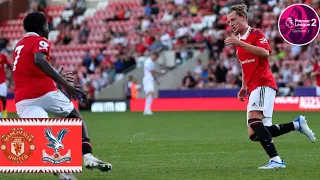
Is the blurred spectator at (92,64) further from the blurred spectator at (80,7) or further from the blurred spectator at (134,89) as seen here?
the blurred spectator at (80,7)

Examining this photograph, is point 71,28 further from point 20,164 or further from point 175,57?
point 20,164

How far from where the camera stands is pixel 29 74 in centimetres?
1123

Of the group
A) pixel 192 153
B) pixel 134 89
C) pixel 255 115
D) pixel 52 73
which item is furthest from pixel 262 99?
pixel 134 89

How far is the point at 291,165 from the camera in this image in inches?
510

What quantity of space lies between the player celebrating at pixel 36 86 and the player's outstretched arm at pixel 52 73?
14 centimetres

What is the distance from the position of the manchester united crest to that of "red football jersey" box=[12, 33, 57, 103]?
60cm

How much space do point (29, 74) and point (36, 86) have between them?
192 mm

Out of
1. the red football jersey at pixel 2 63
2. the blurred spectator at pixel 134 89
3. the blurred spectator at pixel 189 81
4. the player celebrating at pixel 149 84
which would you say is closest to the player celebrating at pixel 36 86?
the red football jersey at pixel 2 63

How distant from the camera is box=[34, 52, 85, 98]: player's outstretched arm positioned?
10773 mm

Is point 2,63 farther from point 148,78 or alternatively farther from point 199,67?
point 199,67

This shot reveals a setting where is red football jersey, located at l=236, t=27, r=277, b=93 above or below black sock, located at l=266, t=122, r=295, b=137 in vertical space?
above

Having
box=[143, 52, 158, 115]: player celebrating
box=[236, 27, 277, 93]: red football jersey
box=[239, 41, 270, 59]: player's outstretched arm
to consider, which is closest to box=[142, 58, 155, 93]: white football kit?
box=[143, 52, 158, 115]: player celebrating

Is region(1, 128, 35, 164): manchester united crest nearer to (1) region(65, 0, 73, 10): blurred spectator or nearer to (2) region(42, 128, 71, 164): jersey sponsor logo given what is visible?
(2) region(42, 128, 71, 164): jersey sponsor logo

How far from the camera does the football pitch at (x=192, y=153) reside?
1200cm
